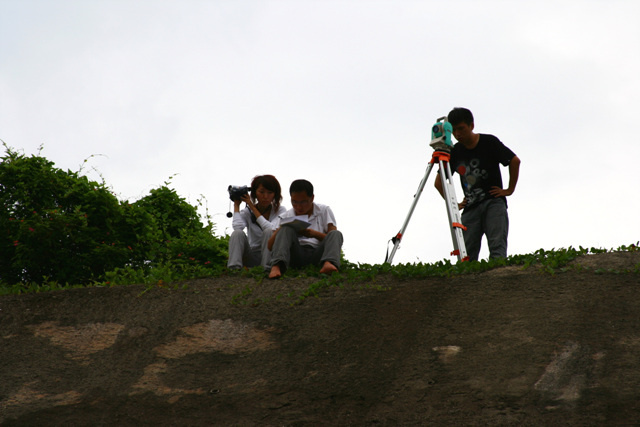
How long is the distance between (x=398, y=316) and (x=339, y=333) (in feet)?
1.92

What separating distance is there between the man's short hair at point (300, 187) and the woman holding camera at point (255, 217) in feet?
2.01

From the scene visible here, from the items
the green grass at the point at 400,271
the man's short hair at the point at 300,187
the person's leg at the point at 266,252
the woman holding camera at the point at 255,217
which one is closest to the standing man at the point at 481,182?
the green grass at the point at 400,271

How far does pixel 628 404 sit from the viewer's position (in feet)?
14.1

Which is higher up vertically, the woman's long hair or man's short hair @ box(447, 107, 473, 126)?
→ man's short hair @ box(447, 107, 473, 126)

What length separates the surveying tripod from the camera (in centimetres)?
732

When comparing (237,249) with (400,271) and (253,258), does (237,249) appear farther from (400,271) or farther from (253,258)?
(400,271)

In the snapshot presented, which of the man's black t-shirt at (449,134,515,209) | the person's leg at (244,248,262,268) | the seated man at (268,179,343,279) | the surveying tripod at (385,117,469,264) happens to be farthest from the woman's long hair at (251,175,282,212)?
the man's black t-shirt at (449,134,515,209)

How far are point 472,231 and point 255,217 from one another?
2.53 metres

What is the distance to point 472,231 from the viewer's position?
7602 mm

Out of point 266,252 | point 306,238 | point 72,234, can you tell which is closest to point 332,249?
point 306,238

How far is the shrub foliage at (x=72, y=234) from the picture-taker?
991cm

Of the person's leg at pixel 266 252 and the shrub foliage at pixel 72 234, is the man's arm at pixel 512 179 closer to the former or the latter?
the person's leg at pixel 266 252

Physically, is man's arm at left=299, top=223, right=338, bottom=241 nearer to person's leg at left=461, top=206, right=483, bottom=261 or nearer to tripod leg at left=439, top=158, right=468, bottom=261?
tripod leg at left=439, top=158, right=468, bottom=261

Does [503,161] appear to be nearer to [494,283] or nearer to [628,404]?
[494,283]
